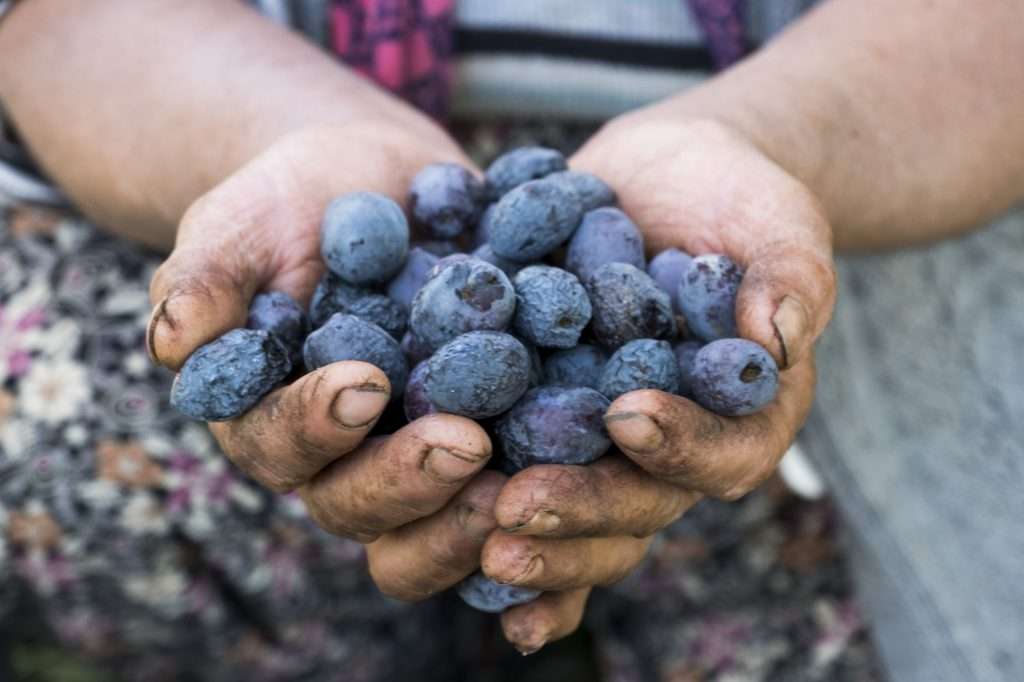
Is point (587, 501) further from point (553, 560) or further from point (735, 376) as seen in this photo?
point (735, 376)

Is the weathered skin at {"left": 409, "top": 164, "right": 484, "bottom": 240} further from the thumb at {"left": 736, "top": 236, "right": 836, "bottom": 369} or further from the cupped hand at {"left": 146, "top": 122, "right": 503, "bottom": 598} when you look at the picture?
the thumb at {"left": 736, "top": 236, "right": 836, "bottom": 369}

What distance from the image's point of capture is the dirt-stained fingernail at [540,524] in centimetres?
82

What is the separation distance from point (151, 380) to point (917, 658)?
129 cm

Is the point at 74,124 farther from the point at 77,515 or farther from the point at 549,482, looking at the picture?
the point at 549,482

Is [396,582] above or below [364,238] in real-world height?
below

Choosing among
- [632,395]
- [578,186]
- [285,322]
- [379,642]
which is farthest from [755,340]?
[379,642]

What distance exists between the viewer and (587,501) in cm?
85

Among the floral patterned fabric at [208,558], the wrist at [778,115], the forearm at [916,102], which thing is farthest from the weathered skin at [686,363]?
the floral patterned fabric at [208,558]

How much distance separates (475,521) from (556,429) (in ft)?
0.37

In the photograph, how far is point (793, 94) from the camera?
133 centimetres

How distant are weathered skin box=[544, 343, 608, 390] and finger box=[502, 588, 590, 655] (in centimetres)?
21

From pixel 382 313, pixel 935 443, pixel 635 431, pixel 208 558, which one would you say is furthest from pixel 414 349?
pixel 935 443

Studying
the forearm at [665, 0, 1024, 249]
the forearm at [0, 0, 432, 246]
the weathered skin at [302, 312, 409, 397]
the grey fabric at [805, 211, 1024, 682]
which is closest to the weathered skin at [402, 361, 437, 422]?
the weathered skin at [302, 312, 409, 397]

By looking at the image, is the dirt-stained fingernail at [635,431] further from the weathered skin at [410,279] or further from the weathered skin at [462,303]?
the weathered skin at [410,279]
